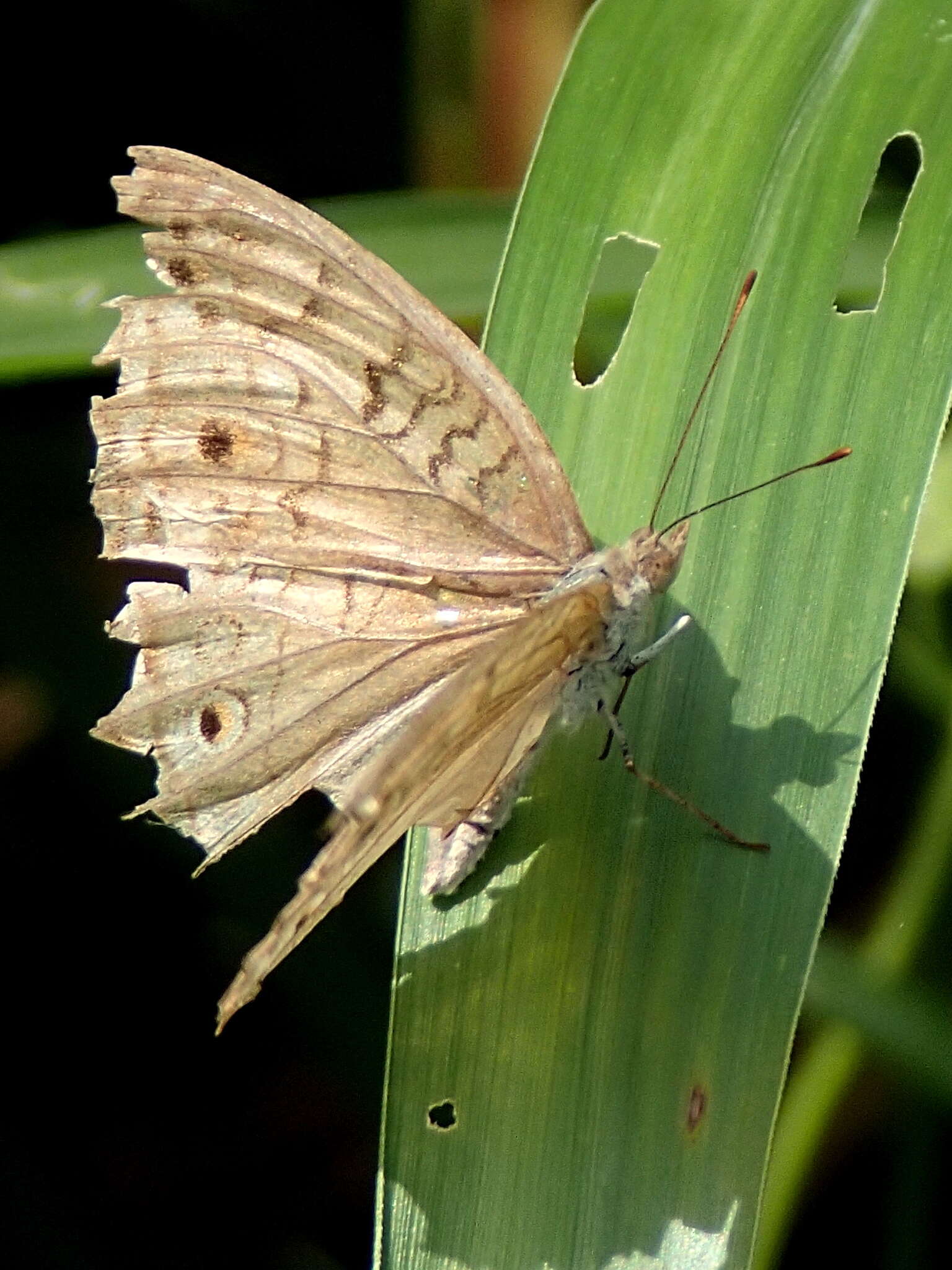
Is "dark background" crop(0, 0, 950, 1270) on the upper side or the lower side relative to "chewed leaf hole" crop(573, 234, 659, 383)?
lower

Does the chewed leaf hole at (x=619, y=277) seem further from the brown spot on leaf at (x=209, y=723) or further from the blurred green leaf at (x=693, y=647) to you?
the brown spot on leaf at (x=209, y=723)

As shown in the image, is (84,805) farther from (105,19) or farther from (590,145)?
(105,19)

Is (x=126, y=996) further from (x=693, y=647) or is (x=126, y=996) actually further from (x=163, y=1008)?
(x=693, y=647)

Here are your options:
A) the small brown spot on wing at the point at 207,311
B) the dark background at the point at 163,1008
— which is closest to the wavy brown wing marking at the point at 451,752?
the small brown spot on wing at the point at 207,311

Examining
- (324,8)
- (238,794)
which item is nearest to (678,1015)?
(238,794)

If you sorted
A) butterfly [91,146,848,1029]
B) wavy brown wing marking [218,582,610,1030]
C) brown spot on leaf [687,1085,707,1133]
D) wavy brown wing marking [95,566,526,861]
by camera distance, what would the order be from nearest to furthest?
wavy brown wing marking [218,582,610,1030] < brown spot on leaf [687,1085,707,1133] < butterfly [91,146,848,1029] < wavy brown wing marking [95,566,526,861]

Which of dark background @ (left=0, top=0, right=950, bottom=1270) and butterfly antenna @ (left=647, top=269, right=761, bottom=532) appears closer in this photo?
butterfly antenna @ (left=647, top=269, right=761, bottom=532)

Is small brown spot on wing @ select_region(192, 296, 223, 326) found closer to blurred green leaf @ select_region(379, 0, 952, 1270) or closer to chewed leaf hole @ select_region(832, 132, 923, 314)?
blurred green leaf @ select_region(379, 0, 952, 1270)

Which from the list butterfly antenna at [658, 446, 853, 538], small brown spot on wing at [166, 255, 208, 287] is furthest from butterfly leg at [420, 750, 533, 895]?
small brown spot on wing at [166, 255, 208, 287]
